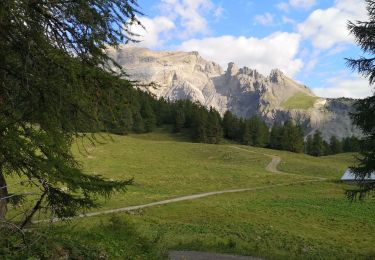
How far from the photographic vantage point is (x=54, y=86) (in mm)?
7074

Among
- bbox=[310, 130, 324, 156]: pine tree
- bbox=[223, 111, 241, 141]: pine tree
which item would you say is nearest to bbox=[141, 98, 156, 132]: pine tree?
bbox=[223, 111, 241, 141]: pine tree

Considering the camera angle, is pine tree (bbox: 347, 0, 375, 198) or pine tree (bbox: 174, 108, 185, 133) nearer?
pine tree (bbox: 347, 0, 375, 198)

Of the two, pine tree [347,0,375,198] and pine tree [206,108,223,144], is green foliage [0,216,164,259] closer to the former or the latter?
pine tree [347,0,375,198]

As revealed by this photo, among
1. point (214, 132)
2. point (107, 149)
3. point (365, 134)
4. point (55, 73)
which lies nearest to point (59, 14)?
point (55, 73)

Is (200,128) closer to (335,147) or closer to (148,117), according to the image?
(148,117)

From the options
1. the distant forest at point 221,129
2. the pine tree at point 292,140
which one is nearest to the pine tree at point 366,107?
the distant forest at point 221,129

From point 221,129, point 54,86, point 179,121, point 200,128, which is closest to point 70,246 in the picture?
point 54,86

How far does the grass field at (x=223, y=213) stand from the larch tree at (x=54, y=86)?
29.7 inches

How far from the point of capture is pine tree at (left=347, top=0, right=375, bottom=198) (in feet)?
61.4

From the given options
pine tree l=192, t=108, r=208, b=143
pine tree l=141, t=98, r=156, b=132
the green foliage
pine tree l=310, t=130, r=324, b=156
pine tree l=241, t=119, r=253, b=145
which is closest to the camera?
the green foliage

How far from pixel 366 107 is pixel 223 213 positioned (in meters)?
17.8

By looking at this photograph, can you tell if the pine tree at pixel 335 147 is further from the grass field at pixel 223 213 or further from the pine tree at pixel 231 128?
the grass field at pixel 223 213

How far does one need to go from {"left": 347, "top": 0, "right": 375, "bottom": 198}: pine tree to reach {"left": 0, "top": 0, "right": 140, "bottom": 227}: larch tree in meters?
14.4

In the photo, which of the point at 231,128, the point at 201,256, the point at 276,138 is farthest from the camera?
the point at 231,128
